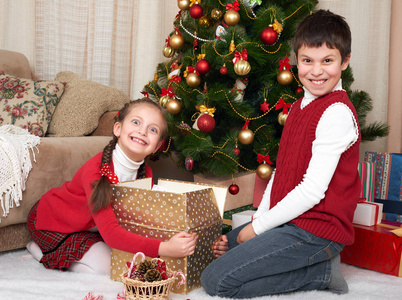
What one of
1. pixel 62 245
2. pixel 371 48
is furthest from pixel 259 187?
pixel 371 48

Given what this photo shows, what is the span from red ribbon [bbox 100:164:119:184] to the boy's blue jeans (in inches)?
16.9

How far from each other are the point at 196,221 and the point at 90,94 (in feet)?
3.70

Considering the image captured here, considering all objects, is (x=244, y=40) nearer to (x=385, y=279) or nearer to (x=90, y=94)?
(x=90, y=94)

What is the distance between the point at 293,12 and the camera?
77.4 inches

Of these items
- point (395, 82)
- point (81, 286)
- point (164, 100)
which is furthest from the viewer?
point (395, 82)

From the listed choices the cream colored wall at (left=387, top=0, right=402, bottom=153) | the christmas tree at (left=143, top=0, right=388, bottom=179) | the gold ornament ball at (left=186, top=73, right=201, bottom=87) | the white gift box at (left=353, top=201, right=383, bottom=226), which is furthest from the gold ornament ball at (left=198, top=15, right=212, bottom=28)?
the white gift box at (left=353, top=201, right=383, bottom=226)

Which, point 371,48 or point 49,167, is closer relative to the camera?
point 49,167

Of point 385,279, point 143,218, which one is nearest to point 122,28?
point 143,218

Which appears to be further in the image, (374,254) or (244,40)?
(244,40)

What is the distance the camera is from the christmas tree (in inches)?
71.8

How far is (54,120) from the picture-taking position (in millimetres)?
2111

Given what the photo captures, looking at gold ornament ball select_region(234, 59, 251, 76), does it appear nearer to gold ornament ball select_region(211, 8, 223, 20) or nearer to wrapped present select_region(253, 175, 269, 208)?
gold ornament ball select_region(211, 8, 223, 20)

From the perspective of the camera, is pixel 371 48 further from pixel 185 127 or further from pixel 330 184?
pixel 330 184

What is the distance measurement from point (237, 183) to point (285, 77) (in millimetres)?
583
